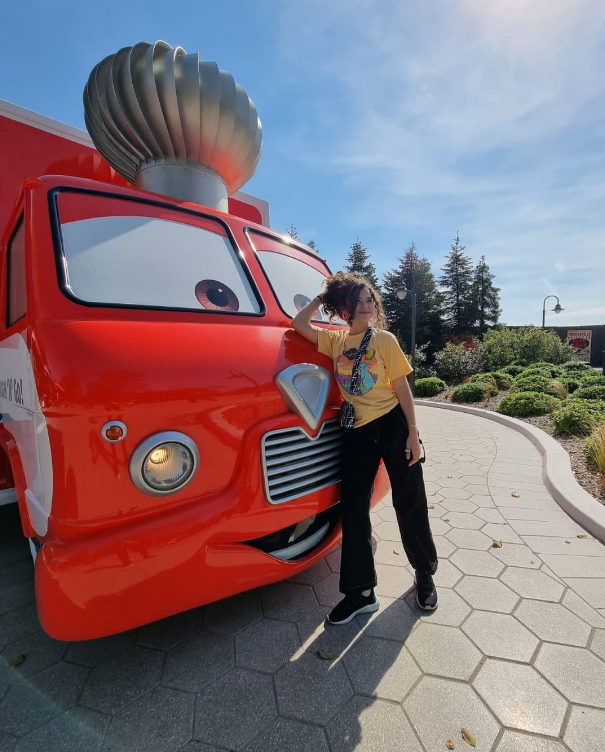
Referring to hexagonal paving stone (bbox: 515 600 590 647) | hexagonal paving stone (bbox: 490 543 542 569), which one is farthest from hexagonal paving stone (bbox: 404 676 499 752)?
hexagonal paving stone (bbox: 490 543 542 569)

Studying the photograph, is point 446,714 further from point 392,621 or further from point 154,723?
point 154,723

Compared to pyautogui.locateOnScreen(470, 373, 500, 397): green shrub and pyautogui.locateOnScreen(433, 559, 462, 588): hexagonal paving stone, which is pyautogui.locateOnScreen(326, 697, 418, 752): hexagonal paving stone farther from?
pyautogui.locateOnScreen(470, 373, 500, 397): green shrub

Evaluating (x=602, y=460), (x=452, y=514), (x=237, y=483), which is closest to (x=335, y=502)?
(x=237, y=483)

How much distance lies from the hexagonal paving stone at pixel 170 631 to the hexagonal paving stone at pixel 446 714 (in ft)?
3.53

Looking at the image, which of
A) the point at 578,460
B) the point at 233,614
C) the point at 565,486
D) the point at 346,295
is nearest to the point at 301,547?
the point at 233,614

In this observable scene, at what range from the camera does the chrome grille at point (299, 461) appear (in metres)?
1.68

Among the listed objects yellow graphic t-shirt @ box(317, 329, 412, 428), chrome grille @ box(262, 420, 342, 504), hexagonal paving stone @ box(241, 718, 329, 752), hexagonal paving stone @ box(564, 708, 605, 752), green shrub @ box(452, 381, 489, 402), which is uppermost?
yellow graphic t-shirt @ box(317, 329, 412, 428)

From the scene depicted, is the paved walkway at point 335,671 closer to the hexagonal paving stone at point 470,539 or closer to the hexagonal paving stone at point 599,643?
the hexagonal paving stone at point 599,643

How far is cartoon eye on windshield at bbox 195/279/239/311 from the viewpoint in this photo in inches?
79.9

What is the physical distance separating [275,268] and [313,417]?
121 centimetres

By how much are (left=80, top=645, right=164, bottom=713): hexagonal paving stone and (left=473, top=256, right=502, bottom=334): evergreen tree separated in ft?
123

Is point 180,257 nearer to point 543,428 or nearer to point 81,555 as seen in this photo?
point 81,555

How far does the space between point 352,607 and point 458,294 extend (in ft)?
126

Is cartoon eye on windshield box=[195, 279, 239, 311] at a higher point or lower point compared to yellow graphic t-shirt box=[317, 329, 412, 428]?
higher
